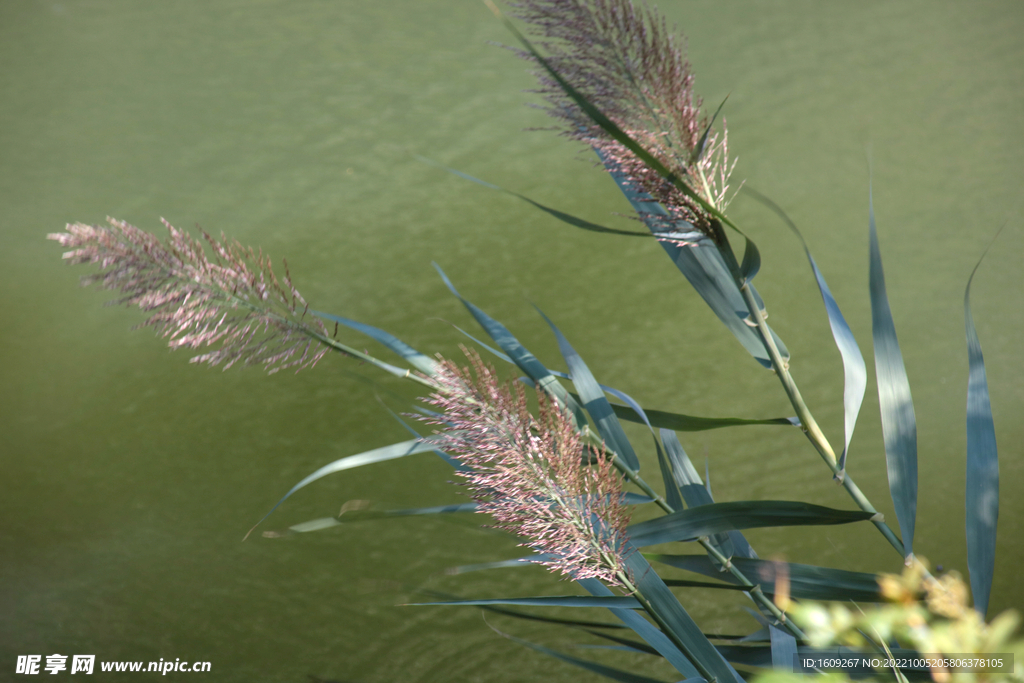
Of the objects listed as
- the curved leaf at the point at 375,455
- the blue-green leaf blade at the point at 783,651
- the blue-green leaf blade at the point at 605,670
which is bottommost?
the blue-green leaf blade at the point at 605,670

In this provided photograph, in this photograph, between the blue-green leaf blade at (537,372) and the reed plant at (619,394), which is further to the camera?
the blue-green leaf blade at (537,372)

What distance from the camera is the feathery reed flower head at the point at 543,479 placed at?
43 centimetres

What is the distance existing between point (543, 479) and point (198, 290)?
1.01 ft

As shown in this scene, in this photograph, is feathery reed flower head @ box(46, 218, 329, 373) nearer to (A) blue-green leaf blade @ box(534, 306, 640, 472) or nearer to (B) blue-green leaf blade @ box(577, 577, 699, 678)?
(A) blue-green leaf blade @ box(534, 306, 640, 472)

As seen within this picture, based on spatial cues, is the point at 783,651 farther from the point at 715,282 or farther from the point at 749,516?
the point at 715,282

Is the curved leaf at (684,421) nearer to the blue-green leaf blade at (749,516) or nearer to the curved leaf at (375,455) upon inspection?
the blue-green leaf blade at (749,516)

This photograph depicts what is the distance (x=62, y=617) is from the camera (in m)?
1.27

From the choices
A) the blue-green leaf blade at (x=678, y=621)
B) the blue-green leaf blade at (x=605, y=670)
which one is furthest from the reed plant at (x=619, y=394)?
the blue-green leaf blade at (x=605, y=670)

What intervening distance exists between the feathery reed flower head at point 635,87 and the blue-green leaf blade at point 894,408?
17cm

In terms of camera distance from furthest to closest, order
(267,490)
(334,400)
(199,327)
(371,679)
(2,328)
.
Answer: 1. (2,328)
2. (334,400)
3. (267,490)
4. (371,679)
5. (199,327)

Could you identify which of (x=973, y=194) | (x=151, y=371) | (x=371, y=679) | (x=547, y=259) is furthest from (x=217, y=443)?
(x=973, y=194)

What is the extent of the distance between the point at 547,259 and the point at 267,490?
861 mm

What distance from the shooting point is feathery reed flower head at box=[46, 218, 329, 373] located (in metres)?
0.52

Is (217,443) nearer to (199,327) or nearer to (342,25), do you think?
(199,327)
